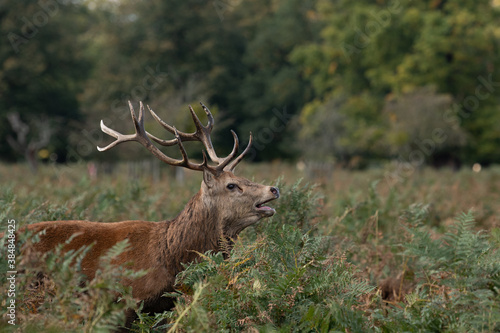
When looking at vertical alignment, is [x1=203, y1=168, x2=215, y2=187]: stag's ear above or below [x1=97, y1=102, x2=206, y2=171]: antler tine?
below

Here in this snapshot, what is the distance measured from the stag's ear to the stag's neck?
11 cm

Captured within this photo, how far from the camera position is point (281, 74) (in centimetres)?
4559

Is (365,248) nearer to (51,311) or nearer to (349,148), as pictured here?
(51,311)

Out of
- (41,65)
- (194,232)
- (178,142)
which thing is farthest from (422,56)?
(194,232)

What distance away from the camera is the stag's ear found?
425 cm

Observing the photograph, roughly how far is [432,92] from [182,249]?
3074cm

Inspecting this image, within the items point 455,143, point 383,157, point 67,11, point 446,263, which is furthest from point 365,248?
point 67,11

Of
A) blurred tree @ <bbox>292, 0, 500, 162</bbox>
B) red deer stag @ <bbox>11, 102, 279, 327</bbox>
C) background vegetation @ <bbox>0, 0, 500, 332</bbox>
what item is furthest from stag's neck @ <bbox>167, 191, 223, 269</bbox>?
blurred tree @ <bbox>292, 0, 500, 162</bbox>

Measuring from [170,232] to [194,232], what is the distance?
180mm

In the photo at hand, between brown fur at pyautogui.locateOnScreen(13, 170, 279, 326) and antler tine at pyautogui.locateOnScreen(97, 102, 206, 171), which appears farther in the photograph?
antler tine at pyautogui.locateOnScreen(97, 102, 206, 171)

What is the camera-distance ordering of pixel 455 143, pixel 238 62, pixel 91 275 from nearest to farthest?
pixel 91 275 → pixel 455 143 → pixel 238 62

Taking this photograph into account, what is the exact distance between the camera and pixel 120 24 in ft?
151

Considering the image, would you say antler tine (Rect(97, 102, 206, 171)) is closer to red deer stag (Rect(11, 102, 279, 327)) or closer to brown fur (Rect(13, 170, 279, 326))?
red deer stag (Rect(11, 102, 279, 327))

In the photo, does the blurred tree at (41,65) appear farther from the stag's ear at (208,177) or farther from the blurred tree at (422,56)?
the stag's ear at (208,177)
